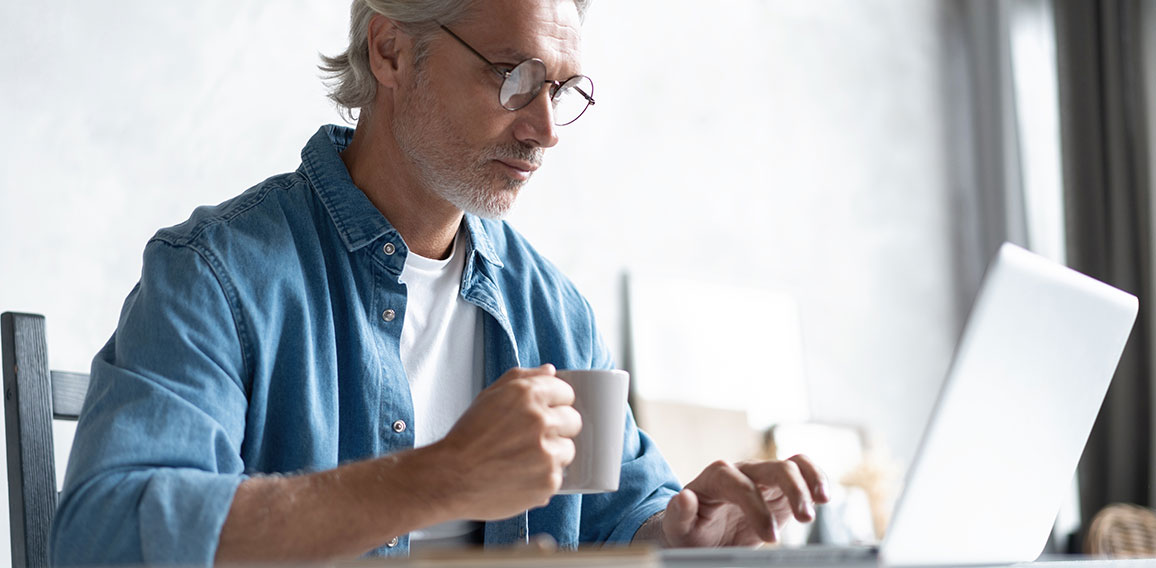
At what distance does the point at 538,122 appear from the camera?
4.53 ft

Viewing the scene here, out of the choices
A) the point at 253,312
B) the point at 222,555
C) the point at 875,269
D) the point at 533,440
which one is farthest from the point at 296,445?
the point at 875,269

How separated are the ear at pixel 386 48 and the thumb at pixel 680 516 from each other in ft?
2.18

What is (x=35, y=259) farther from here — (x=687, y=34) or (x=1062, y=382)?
(x=687, y=34)

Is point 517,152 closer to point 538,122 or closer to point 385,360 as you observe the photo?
point 538,122

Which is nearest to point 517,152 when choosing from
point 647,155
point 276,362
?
point 276,362

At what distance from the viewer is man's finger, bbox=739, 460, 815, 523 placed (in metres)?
1.06

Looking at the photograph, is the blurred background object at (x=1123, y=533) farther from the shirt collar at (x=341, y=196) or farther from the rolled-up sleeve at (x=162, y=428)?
the rolled-up sleeve at (x=162, y=428)

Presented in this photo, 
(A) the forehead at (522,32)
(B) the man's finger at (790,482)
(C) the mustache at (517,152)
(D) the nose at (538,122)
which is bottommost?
(B) the man's finger at (790,482)

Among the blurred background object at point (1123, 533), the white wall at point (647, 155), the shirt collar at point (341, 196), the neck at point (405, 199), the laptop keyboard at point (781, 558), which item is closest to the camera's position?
the laptop keyboard at point (781, 558)

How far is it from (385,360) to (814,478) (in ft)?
1.59

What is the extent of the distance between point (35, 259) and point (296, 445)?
1.11 metres

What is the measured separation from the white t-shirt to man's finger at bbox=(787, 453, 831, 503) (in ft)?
1.33

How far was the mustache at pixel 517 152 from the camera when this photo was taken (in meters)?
1.40

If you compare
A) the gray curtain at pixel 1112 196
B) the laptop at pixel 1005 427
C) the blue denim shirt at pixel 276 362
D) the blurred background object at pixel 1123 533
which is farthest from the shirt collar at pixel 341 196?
the gray curtain at pixel 1112 196
